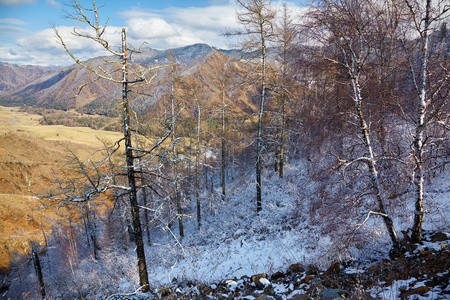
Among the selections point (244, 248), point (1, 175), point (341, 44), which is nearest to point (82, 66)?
point (341, 44)

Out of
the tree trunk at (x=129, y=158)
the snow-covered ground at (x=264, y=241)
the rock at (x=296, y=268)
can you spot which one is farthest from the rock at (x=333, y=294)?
the tree trunk at (x=129, y=158)

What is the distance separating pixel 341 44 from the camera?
5.11 metres

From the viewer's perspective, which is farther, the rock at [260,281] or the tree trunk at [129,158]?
the tree trunk at [129,158]

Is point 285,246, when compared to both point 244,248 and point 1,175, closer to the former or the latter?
point 244,248

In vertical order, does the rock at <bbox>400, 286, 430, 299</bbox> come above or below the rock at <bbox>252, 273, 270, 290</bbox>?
above

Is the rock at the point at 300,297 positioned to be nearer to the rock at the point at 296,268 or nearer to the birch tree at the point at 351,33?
the rock at the point at 296,268

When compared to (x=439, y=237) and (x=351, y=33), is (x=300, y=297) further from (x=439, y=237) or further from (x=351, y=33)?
(x=351, y=33)

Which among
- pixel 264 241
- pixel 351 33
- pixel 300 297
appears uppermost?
pixel 351 33

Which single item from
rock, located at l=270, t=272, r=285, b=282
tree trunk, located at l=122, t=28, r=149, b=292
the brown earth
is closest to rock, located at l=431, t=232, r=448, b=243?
rock, located at l=270, t=272, r=285, b=282

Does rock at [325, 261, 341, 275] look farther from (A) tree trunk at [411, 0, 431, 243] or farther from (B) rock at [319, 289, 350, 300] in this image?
(A) tree trunk at [411, 0, 431, 243]

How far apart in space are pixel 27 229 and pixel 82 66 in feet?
107

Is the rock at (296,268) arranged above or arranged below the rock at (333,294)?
below

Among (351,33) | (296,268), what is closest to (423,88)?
(351,33)

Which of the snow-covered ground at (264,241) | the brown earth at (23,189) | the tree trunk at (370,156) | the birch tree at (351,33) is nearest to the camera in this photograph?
the birch tree at (351,33)
